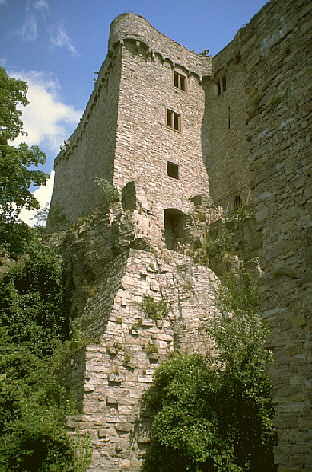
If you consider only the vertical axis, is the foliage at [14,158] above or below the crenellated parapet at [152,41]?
below

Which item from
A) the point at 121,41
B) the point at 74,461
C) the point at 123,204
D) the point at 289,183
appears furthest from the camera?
the point at 121,41

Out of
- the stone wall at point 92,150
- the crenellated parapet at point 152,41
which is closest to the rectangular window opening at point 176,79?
the crenellated parapet at point 152,41

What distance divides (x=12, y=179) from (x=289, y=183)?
445 inches

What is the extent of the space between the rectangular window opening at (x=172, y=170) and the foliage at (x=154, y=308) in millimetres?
9520

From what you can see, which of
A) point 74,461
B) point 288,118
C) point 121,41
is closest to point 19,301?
point 74,461

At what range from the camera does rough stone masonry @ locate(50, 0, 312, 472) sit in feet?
19.7

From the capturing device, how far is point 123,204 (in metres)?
15.9

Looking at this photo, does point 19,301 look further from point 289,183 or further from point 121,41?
point 121,41

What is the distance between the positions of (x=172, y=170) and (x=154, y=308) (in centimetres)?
1023

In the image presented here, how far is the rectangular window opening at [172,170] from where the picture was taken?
20.7 meters

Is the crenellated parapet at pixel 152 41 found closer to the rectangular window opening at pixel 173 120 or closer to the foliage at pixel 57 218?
the rectangular window opening at pixel 173 120

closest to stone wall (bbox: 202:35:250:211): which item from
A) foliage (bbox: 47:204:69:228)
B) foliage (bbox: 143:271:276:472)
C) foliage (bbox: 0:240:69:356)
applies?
foliage (bbox: 47:204:69:228)

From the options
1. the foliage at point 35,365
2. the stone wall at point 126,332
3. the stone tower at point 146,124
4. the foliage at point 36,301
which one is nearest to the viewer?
the foliage at point 35,365

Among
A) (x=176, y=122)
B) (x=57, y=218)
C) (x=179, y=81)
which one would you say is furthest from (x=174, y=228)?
(x=179, y=81)
